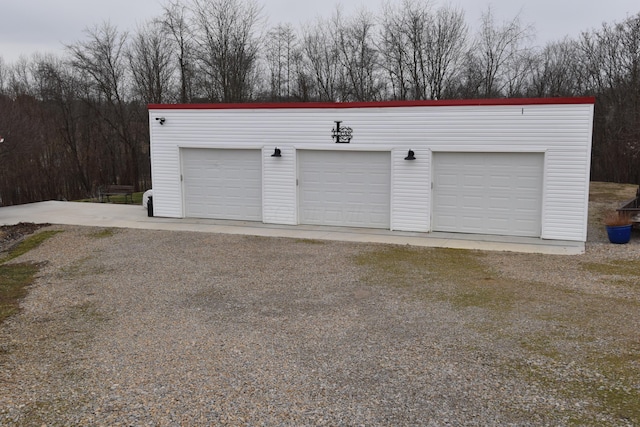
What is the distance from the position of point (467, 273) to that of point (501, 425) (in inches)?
200

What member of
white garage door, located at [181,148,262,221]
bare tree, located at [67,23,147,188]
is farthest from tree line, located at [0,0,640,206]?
white garage door, located at [181,148,262,221]

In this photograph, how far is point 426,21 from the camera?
30.1 metres

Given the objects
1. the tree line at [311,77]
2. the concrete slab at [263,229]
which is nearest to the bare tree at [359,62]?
the tree line at [311,77]

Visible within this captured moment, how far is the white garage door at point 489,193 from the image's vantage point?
1182 centimetres

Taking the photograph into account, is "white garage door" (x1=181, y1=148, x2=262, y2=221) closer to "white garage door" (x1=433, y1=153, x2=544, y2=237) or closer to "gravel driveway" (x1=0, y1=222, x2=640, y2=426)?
"gravel driveway" (x1=0, y1=222, x2=640, y2=426)

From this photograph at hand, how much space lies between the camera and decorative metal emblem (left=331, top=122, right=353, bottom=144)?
1302 centimetres

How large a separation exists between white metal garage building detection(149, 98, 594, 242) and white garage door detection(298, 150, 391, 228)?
3cm

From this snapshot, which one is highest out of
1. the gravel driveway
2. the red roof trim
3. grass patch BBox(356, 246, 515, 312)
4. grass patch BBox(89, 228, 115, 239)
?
the red roof trim

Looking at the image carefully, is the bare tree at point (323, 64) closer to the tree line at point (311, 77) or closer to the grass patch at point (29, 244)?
the tree line at point (311, 77)

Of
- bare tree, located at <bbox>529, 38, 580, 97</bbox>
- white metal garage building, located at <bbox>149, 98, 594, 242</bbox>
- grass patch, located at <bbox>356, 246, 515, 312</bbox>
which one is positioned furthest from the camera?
bare tree, located at <bbox>529, 38, 580, 97</bbox>

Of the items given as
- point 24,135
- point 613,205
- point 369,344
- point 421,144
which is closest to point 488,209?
point 421,144

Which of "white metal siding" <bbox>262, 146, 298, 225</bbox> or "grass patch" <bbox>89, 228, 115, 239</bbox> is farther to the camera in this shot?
"white metal siding" <bbox>262, 146, 298, 225</bbox>

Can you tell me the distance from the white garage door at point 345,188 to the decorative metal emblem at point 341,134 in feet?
1.06

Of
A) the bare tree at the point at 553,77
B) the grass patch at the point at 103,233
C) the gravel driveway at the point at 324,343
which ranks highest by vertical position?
the bare tree at the point at 553,77
